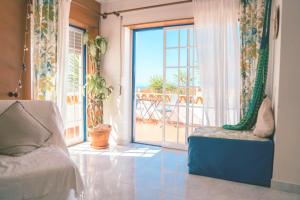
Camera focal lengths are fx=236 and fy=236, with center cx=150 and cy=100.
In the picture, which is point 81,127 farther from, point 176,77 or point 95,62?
point 176,77

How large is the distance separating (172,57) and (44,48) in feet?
6.23

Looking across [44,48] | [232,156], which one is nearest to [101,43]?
[44,48]

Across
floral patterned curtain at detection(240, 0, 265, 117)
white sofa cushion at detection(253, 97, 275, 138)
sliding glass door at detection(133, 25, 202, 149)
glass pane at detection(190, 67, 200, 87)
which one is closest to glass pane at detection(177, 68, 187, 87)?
sliding glass door at detection(133, 25, 202, 149)

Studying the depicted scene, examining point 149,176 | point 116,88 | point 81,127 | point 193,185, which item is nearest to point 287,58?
point 193,185

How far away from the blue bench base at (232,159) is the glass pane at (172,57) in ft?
4.77

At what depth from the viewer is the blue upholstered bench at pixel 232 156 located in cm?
250

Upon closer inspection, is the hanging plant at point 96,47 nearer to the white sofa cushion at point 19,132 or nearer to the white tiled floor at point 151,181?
the white tiled floor at point 151,181

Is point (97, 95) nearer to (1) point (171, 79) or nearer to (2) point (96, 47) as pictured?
(2) point (96, 47)

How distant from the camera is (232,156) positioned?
2637mm

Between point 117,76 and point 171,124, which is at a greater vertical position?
point 117,76

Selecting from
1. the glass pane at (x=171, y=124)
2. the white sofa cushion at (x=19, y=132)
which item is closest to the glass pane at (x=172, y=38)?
the glass pane at (x=171, y=124)

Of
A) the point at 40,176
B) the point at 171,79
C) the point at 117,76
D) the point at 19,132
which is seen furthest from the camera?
the point at 117,76

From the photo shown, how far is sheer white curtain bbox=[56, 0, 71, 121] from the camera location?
10.3 feet

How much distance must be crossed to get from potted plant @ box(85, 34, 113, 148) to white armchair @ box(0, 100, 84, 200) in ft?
5.44
